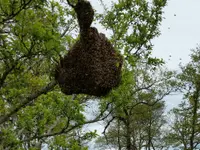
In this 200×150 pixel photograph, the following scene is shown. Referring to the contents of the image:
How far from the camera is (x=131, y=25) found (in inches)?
343

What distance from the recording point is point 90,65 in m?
6.42

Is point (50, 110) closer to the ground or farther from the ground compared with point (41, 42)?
closer to the ground

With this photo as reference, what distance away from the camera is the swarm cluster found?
20.8 feet

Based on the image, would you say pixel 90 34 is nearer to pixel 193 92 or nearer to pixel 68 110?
pixel 68 110

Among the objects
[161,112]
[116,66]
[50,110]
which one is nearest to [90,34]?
[116,66]

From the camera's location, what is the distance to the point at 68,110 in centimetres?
913

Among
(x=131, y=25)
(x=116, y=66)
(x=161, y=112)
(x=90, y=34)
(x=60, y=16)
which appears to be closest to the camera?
(x=90, y=34)

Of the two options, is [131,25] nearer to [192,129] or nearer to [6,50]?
[6,50]

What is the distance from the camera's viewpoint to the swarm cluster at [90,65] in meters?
6.33

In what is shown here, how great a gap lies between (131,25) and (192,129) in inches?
657

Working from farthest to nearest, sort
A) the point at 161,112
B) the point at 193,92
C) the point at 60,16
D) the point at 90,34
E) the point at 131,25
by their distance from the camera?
the point at 161,112, the point at 193,92, the point at 60,16, the point at 131,25, the point at 90,34

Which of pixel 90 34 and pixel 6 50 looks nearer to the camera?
pixel 90 34

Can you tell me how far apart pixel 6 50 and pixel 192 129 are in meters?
19.2

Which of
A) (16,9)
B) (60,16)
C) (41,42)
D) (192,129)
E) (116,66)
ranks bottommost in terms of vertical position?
(192,129)
